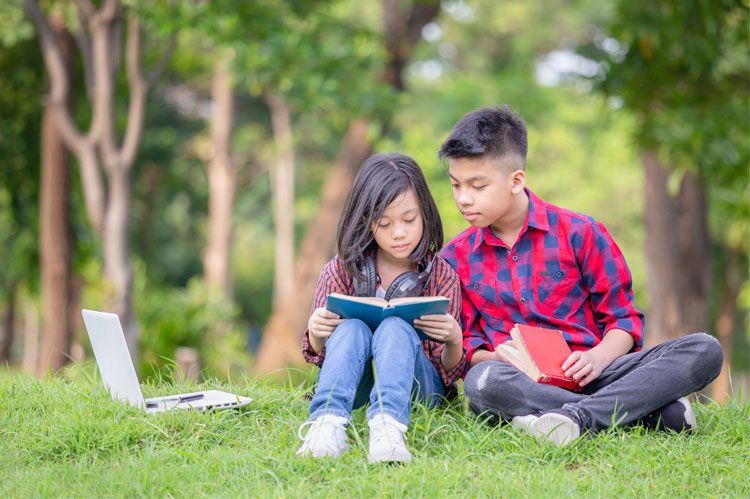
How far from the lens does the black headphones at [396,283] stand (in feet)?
9.36

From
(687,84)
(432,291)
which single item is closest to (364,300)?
(432,291)

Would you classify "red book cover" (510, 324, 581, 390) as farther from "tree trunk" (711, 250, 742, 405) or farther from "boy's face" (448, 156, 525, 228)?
"tree trunk" (711, 250, 742, 405)

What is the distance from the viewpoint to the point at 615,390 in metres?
2.71

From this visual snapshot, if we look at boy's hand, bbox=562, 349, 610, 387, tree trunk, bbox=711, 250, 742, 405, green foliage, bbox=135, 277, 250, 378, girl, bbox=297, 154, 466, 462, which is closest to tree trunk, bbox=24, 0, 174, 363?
green foliage, bbox=135, 277, 250, 378

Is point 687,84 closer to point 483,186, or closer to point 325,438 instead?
point 483,186

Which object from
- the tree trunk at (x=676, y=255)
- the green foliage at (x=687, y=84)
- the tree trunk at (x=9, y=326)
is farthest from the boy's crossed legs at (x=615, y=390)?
the tree trunk at (x=9, y=326)

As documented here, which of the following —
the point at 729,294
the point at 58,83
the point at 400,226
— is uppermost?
the point at 58,83

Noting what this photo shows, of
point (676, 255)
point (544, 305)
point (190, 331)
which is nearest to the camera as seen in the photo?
point (544, 305)

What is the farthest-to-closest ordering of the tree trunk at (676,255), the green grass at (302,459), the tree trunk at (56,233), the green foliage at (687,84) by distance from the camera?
1. the tree trunk at (56,233)
2. the tree trunk at (676,255)
3. the green foliage at (687,84)
4. the green grass at (302,459)

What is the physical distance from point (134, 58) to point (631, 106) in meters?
5.08

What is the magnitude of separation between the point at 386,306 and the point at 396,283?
30 cm

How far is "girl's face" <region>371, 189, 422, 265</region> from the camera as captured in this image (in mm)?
2775

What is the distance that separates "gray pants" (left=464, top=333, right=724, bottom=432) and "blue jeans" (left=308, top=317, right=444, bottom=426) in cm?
32

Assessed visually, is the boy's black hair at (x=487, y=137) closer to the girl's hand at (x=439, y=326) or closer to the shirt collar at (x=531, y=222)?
the shirt collar at (x=531, y=222)
